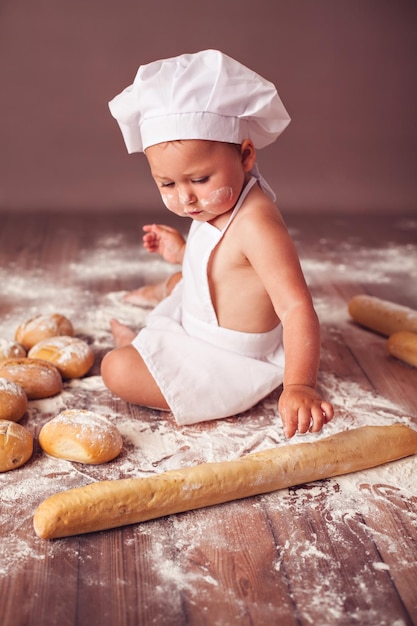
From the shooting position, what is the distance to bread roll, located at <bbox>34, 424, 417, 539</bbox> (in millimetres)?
1238

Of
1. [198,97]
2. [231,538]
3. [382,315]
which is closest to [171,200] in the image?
[198,97]

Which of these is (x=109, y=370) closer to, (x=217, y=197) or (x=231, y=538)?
(x=217, y=197)

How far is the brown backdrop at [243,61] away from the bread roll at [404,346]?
1.59 m

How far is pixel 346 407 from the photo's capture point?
1.71 m

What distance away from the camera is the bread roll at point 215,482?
1.24 metres

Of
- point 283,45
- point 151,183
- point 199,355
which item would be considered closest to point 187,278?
point 199,355

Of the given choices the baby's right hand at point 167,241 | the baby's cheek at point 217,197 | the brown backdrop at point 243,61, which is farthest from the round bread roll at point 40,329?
the brown backdrop at point 243,61

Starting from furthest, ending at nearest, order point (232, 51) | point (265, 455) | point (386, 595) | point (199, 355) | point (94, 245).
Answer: point (232, 51), point (94, 245), point (199, 355), point (265, 455), point (386, 595)

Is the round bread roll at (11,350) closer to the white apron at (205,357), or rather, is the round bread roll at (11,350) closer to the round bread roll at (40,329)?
the round bread roll at (40,329)

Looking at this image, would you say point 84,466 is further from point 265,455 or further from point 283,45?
point 283,45

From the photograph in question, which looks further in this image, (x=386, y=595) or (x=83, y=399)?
(x=83, y=399)

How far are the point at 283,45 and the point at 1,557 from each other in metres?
2.87

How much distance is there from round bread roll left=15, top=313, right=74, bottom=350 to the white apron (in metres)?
0.29

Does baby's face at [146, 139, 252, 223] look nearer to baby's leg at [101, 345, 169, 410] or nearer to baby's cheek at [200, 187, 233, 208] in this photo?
baby's cheek at [200, 187, 233, 208]
